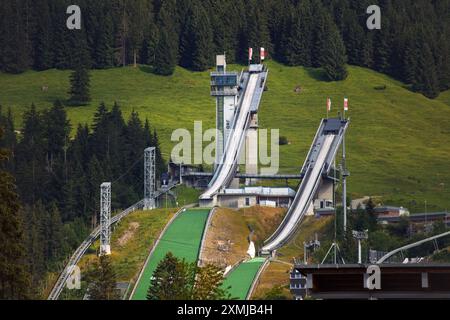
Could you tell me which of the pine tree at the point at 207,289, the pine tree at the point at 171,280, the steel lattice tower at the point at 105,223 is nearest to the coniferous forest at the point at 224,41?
the steel lattice tower at the point at 105,223

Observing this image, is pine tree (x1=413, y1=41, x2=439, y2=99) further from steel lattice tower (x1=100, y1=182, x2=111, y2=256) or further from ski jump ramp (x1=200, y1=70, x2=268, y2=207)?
steel lattice tower (x1=100, y1=182, x2=111, y2=256)

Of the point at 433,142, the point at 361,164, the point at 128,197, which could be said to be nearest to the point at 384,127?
the point at 433,142

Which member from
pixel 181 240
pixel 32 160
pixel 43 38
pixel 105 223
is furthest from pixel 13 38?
pixel 105 223

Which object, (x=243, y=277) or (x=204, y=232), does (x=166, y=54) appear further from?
(x=243, y=277)

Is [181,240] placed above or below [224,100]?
below

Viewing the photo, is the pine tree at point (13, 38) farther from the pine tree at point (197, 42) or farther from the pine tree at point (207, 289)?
the pine tree at point (207, 289)
